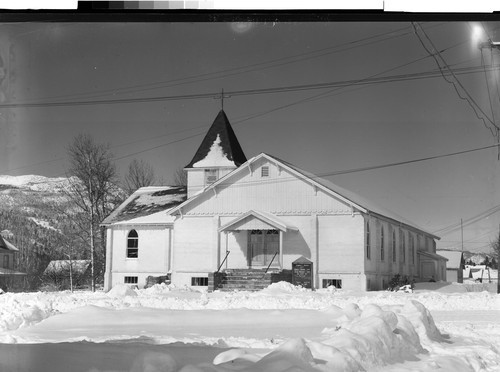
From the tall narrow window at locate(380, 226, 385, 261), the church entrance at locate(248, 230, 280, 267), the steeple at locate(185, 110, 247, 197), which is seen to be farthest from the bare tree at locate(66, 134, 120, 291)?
the tall narrow window at locate(380, 226, 385, 261)

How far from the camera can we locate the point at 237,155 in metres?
5.23

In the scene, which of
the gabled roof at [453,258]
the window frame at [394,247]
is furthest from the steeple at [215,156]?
the gabled roof at [453,258]

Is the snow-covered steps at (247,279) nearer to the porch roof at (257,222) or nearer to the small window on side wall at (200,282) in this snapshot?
the small window on side wall at (200,282)

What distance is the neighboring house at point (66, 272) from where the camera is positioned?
4.97 metres

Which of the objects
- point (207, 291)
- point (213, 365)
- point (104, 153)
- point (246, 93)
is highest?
point (246, 93)

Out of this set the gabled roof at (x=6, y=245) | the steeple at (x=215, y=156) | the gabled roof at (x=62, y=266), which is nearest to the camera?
the gabled roof at (x=6, y=245)

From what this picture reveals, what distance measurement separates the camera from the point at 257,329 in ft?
16.0

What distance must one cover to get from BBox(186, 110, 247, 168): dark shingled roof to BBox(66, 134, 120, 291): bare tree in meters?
0.65

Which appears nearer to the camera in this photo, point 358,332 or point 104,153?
point 358,332

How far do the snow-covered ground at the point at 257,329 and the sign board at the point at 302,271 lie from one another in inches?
3.9

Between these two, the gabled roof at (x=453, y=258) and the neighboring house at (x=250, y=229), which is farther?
the gabled roof at (x=453, y=258)

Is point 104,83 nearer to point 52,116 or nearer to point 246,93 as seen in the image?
point 52,116

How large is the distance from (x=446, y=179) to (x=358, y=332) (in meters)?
1.59

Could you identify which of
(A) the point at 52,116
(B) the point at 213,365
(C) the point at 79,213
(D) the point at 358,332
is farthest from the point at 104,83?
(D) the point at 358,332
